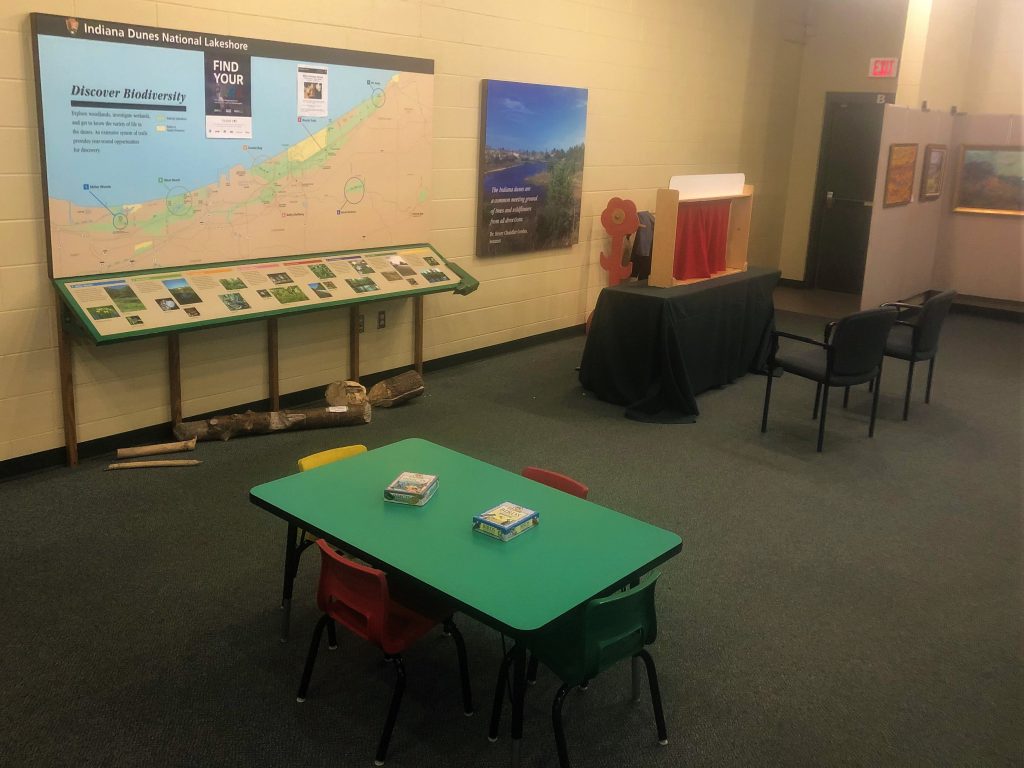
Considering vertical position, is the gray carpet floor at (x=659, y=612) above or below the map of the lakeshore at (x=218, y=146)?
below

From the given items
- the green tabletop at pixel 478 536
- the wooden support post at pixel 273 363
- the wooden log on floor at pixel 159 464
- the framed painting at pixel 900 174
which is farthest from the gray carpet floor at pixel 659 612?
the framed painting at pixel 900 174

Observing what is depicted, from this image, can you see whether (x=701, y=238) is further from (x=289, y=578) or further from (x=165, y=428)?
(x=289, y=578)

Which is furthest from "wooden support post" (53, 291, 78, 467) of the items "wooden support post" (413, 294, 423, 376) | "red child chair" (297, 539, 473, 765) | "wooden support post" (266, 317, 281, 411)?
"red child chair" (297, 539, 473, 765)

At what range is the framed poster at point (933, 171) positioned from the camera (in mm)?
8406

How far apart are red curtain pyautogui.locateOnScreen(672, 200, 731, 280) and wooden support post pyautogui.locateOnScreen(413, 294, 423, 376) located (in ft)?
5.61

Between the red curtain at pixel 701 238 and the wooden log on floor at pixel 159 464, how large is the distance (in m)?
3.23

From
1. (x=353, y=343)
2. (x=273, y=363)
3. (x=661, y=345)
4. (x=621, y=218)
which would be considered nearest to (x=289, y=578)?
(x=273, y=363)

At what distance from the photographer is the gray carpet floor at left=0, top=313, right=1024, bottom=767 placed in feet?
8.56

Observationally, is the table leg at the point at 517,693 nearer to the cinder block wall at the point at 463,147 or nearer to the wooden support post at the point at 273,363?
the cinder block wall at the point at 463,147

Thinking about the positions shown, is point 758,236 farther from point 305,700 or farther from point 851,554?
point 305,700

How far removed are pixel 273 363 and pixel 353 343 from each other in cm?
61

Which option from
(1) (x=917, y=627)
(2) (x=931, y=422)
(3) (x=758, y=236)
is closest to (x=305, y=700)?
(1) (x=917, y=627)

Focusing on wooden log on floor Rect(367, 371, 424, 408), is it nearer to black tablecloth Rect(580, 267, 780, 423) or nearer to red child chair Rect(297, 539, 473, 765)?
black tablecloth Rect(580, 267, 780, 423)

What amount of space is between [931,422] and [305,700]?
4420 millimetres
